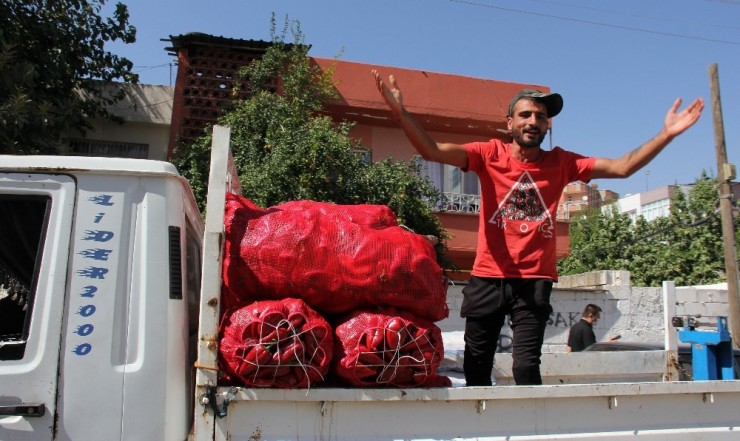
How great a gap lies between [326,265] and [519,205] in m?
1.14

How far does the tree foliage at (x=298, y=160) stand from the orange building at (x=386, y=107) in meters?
0.73

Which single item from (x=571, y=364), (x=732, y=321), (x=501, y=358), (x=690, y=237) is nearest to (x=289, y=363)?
(x=501, y=358)

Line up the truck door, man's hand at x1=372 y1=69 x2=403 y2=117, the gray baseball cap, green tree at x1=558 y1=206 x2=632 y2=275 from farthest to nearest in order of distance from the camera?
green tree at x1=558 y1=206 x2=632 y2=275 → the gray baseball cap → man's hand at x1=372 y1=69 x2=403 y2=117 → the truck door

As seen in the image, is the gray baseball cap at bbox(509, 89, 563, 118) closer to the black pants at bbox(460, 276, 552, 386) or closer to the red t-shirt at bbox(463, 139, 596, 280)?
the red t-shirt at bbox(463, 139, 596, 280)

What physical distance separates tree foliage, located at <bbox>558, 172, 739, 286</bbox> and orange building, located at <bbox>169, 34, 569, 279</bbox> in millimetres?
5072

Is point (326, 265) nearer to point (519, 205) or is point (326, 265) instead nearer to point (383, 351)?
point (383, 351)

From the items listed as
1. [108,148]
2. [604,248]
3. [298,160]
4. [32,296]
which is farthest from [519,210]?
[604,248]

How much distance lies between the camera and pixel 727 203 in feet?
39.9

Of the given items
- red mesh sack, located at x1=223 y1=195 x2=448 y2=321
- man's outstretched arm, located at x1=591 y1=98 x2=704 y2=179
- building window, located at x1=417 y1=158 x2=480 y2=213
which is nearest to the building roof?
building window, located at x1=417 y1=158 x2=480 y2=213

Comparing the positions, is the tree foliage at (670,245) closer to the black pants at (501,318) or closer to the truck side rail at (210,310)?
the black pants at (501,318)

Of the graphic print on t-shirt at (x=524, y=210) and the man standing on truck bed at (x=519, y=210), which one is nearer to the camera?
the man standing on truck bed at (x=519, y=210)

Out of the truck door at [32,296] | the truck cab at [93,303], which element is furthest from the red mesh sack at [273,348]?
the truck door at [32,296]

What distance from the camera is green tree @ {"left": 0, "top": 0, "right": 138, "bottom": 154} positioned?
819 centimetres

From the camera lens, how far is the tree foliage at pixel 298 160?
31.0 ft
